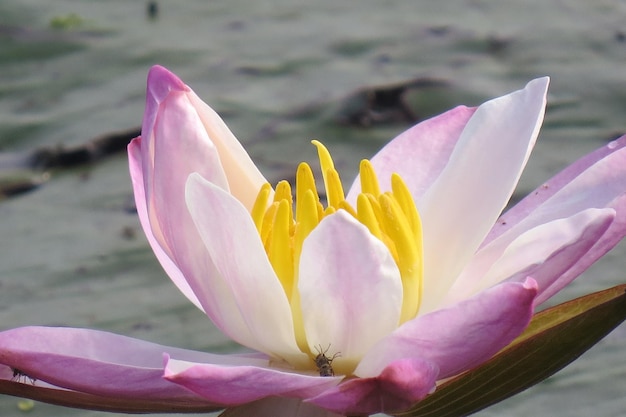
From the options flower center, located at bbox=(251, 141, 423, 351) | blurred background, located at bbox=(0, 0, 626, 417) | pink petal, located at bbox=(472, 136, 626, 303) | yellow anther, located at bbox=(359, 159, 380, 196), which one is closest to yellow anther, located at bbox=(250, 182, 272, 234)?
flower center, located at bbox=(251, 141, 423, 351)

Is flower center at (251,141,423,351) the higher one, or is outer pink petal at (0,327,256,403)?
flower center at (251,141,423,351)

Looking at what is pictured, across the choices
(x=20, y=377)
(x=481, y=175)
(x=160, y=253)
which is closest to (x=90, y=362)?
(x=20, y=377)

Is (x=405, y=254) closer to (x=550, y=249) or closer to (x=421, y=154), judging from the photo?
(x=550, y=249)

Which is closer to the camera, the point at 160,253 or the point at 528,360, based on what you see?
the point at 528,360

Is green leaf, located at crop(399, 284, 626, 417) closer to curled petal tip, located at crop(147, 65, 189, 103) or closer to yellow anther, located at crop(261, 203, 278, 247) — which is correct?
yellow anther, located at crop(261, 203, 278, 247)

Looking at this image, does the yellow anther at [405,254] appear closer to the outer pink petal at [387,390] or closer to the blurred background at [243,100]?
the outer pink petal at [387,390]

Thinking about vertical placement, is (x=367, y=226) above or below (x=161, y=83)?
below

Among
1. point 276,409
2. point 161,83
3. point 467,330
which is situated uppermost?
point 161,83

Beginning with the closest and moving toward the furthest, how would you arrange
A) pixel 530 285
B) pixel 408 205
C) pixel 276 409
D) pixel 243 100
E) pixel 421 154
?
1. pixel 530 285
2. pixel 276 409
3. pixel 408 205
4. pixel 421 154
5. pixel 243 100

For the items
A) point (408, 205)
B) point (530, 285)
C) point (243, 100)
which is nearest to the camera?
point (530, 285)
